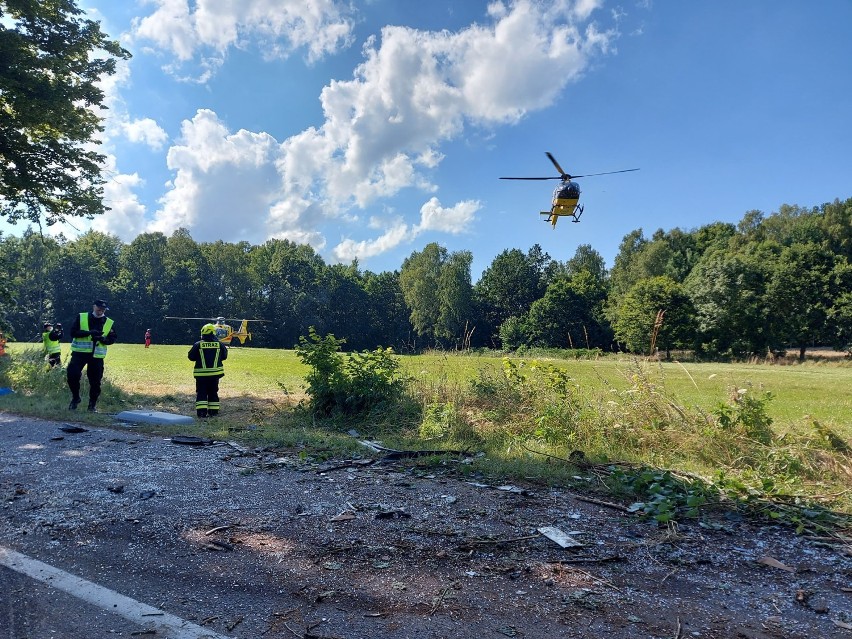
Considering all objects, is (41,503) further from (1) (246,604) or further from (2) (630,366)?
(2) (630,366)

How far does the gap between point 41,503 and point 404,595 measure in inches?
143

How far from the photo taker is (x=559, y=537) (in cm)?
396

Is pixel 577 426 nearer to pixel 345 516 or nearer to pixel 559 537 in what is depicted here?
pixel 559 537

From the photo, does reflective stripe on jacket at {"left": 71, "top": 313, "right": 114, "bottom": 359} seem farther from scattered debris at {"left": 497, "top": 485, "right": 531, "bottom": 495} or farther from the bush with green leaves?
scattered debris at {"left": 497, "top": 485, "right": 531, "bottom": 495}

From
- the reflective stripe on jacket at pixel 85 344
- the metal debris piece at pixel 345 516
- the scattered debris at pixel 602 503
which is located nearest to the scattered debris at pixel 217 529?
the metal debris piece at pixel 345 516

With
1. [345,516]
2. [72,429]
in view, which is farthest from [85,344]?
[345,516]

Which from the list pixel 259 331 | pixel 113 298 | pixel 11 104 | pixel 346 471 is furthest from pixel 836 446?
pixel 113 298

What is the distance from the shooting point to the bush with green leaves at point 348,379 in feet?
30.8

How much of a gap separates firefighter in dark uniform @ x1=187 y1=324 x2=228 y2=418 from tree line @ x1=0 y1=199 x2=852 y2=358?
42670mm

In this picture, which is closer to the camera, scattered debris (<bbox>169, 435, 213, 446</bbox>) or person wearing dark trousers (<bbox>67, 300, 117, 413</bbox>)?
scattered debris (<bbox>169, 435, 213, 446</bbox>)

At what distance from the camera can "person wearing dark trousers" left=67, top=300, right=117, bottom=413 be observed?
31.8 ft

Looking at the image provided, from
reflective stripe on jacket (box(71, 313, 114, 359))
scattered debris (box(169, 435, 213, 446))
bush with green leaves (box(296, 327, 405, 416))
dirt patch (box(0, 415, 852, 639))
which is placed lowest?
dirt patch (box(0, 415, 852, 639))

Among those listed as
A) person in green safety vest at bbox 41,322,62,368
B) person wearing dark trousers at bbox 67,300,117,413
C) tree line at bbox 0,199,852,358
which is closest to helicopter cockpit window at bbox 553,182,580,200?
person wearing dark trousers at bbox 67,300,117,413

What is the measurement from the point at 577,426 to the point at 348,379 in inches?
166
